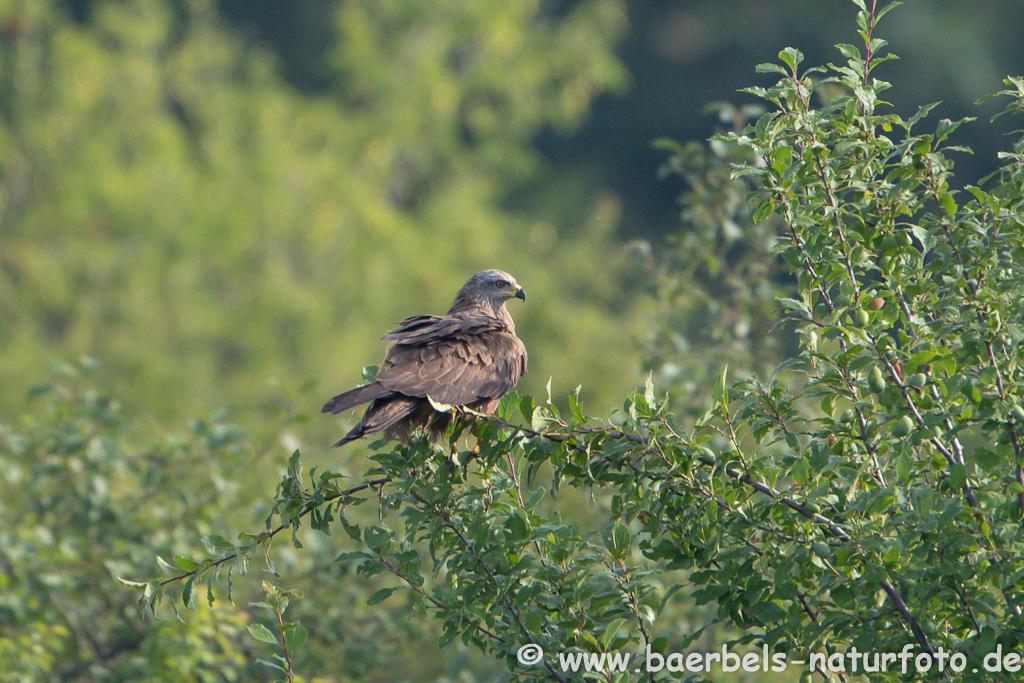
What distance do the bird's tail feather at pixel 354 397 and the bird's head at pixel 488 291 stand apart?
1710mm

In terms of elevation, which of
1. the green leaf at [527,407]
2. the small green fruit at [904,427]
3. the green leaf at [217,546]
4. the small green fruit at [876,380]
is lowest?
the small green fruit at [904,427]

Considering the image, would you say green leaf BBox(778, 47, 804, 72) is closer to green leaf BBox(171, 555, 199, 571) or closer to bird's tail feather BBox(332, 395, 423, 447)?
bird's tail feather BBox(332, 395, 423, 447)

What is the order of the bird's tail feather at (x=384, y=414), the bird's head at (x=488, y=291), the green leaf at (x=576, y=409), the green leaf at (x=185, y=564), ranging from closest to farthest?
the green leaf at (x=576, y=409) → the green leaf at (x=185, y=564) → the bird's tail feather at (x=384, y=414) → the bird's head at (x=488, y=291)

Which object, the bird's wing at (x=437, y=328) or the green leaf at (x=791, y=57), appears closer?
the green leaf at (x=791, y=57)

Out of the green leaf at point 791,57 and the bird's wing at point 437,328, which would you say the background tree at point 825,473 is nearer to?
the green leaf at point 791,57

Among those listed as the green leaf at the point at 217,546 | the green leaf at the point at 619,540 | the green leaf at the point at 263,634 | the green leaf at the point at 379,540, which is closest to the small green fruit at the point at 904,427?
the green leaf at the point at 619,540

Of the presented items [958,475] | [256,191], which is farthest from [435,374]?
[256,191]

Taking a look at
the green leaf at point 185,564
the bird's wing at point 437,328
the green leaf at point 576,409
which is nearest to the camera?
the green leaf at point 576,409

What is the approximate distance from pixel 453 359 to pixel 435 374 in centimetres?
17

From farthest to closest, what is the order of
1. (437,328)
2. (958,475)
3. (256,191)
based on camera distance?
(256,191), (437,328), (958,475)

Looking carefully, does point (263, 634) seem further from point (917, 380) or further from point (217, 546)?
point (917, 380)

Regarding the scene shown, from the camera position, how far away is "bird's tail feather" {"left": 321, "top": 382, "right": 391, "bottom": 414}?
3.26 m

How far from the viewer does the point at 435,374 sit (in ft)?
12.5

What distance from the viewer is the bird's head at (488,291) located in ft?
17.0
